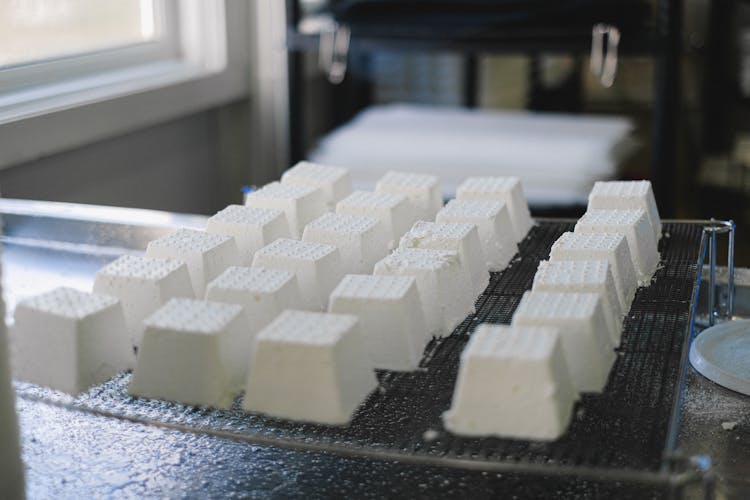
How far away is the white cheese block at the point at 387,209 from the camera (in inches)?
48.6

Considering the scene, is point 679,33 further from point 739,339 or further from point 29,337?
point 29,337

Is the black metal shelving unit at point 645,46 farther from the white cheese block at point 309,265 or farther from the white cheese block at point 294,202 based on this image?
the white cheese block at point 309,265

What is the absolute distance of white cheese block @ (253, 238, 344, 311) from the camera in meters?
1.05

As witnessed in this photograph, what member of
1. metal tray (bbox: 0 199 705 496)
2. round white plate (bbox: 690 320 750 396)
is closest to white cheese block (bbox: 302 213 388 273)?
metal tray (bbox: 0 199 705 496)

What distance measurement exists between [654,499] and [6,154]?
140 centimetres

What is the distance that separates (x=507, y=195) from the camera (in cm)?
131

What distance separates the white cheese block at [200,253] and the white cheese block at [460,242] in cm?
19

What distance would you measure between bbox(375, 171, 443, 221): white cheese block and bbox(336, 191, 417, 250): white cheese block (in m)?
0.04

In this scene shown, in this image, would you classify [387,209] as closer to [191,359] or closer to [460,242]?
[460,242]

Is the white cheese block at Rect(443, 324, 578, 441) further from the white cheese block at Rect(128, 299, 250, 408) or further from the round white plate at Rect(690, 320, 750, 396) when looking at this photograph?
the round white plate at Rect(690, 320, 750, 396)

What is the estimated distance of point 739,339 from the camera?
1162 millimetres

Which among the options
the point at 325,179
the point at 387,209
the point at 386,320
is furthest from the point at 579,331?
the point at 325,179

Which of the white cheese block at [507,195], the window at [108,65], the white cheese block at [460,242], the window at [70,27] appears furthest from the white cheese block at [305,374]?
the window at [70,27]

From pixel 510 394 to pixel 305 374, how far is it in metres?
0.17
